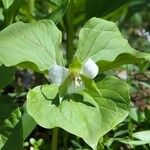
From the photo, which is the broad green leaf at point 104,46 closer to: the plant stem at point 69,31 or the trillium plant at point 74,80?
the trillium plant at point 74,80

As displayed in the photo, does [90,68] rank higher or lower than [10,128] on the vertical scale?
higher

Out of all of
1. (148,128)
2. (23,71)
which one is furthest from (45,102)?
(23,71)

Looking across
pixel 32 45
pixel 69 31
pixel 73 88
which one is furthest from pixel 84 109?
pixel 69 31

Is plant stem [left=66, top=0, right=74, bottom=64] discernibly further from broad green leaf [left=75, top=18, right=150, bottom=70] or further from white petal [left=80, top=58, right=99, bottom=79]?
white petal [left=80, top=58, right=99, bottom=79]

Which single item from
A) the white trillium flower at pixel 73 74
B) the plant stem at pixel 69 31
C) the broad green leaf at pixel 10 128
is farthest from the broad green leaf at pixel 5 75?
the plant stem at pixel 69 31

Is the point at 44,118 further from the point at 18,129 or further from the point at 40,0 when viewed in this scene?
the point at 40,0

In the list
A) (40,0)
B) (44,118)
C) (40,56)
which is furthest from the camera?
(40,0)

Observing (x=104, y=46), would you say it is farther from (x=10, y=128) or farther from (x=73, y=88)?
(x=10, y=128)

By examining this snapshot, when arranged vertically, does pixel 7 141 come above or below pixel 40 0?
above
